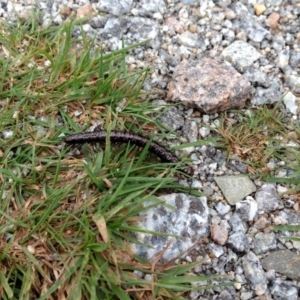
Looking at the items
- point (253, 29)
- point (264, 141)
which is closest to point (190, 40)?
point (253, 29)

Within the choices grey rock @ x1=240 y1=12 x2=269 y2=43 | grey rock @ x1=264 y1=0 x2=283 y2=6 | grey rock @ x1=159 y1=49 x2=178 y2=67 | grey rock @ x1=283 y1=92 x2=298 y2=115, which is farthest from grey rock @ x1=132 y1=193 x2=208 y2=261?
grey rock @ x1=264 y1=0 x2=283 y2=6

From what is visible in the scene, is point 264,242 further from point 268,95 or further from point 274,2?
point 274,2

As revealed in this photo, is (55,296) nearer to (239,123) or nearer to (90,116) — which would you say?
(90,116)

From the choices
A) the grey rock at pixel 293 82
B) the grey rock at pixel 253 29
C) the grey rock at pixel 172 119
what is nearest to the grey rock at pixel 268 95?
the grey rock at pixel 293 82

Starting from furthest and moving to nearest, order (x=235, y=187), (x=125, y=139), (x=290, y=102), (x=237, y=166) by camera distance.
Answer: (x=290, y=102) → (x=237, y=166) → (x=235, y=187) → (x=125, y=139)

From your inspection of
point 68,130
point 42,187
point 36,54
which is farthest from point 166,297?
point 36,54

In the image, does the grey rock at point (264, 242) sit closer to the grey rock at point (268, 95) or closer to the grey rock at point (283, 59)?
the grey rock at point (268, 95)
